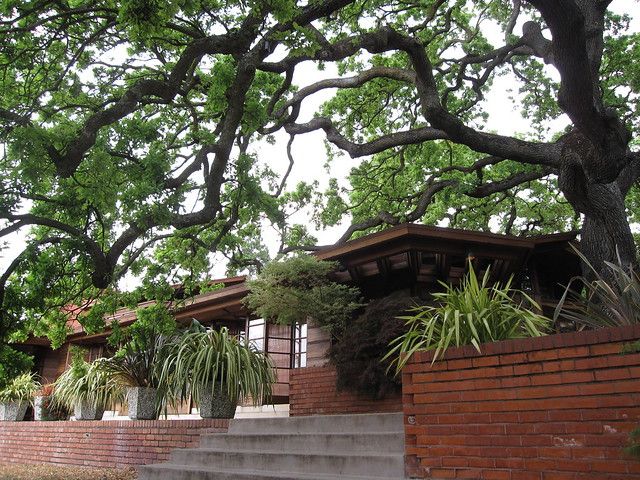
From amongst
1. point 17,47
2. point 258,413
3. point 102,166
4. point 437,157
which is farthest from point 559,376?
point 437,157

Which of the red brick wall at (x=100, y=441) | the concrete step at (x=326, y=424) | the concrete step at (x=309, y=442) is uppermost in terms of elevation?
the concrete step at (x=326, y=424)

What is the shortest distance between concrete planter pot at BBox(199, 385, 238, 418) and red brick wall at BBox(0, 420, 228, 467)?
11.4 inches

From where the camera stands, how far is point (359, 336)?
8797 mm

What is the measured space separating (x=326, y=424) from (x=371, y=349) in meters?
2.32

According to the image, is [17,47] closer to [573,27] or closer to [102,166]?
[102,166]

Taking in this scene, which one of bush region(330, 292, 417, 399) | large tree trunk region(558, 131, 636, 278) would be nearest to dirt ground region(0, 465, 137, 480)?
bush region(330, 292, 417, 399)

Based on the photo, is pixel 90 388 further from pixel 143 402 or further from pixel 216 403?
pixel 216 403

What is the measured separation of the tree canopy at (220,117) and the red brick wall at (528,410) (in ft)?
10.5

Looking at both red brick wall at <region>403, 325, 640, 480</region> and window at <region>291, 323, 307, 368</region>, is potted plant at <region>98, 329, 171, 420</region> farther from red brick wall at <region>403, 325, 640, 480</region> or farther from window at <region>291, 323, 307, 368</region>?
red brick wall at <region>403, 325, 640, 480</region>

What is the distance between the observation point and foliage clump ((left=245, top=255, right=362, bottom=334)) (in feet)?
31.6

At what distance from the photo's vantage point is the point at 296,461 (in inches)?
229

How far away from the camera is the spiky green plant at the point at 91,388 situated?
10.3 metres

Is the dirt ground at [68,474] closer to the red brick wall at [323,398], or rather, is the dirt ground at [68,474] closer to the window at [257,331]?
the red brick wall at [323,398]

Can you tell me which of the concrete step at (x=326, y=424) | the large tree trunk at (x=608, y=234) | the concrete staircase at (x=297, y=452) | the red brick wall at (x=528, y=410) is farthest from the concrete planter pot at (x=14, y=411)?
the large tree trunk at (x=608, y=234)
